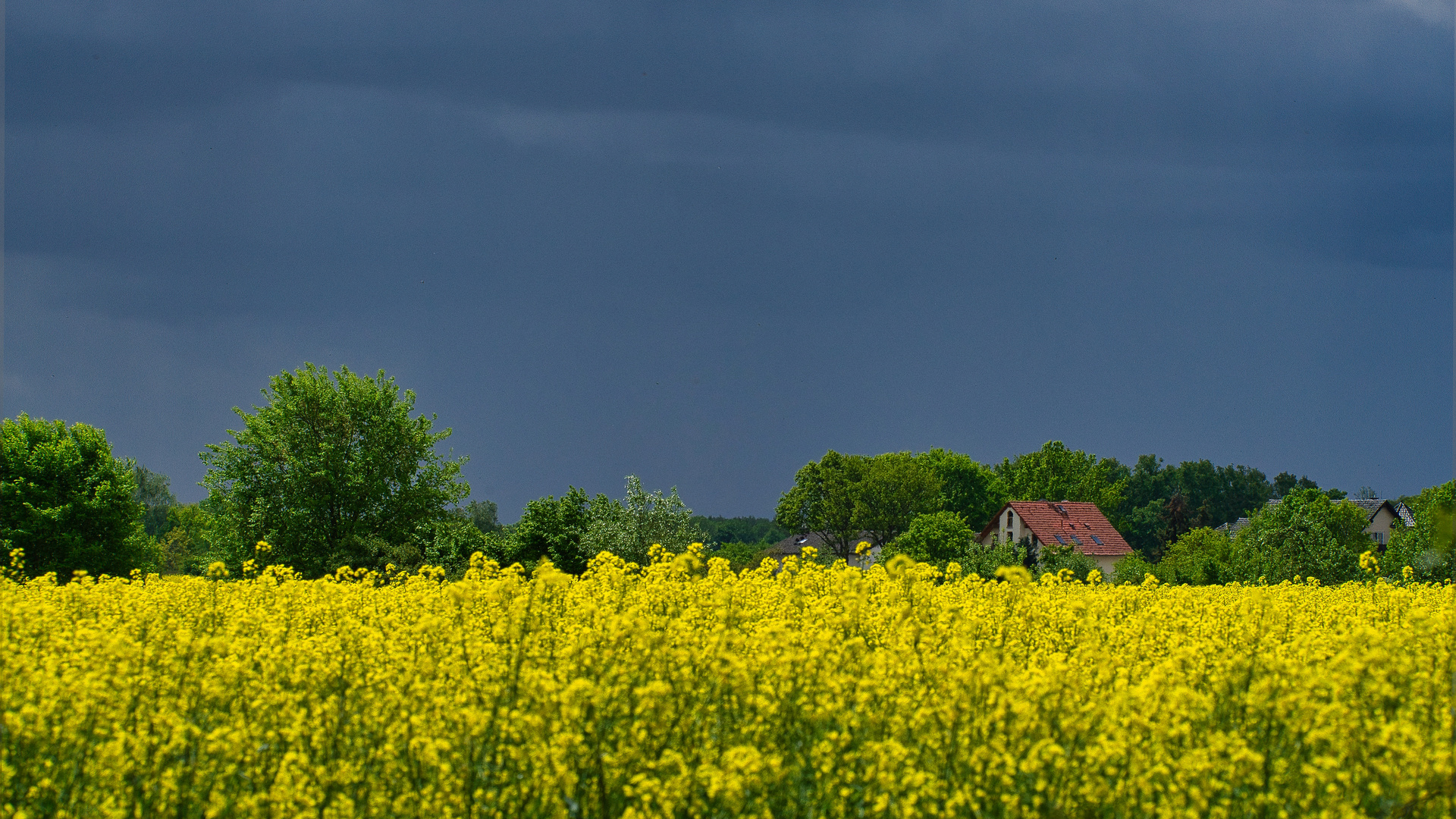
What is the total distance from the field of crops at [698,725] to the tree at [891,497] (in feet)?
249

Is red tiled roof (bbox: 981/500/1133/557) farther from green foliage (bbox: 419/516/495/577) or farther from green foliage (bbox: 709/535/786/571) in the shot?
green foliage (bbox: 419/516/495/577)

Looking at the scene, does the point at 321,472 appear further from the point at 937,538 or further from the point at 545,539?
the point at 937,538

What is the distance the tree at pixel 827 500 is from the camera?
279 ft

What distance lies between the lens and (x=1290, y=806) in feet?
21.3

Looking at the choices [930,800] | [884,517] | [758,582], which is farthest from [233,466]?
[884,517]

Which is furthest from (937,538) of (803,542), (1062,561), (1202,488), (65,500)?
(1202,488)

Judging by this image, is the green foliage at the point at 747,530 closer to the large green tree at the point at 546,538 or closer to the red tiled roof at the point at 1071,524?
the red tiled roof at the point at 1071,524

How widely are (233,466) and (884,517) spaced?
5490 centimetres

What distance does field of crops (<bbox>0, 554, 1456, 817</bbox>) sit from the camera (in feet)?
21.7

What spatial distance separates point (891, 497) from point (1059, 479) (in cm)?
2047

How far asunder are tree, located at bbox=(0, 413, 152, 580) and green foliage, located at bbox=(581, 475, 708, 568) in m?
20.2

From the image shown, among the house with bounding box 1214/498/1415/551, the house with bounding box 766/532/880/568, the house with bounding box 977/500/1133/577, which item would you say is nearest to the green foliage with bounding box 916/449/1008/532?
the house with bounding box 766/532/880/568

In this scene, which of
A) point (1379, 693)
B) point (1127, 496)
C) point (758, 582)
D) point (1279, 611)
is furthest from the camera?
point (1127, 496)

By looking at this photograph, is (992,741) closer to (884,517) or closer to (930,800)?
(930,800)
